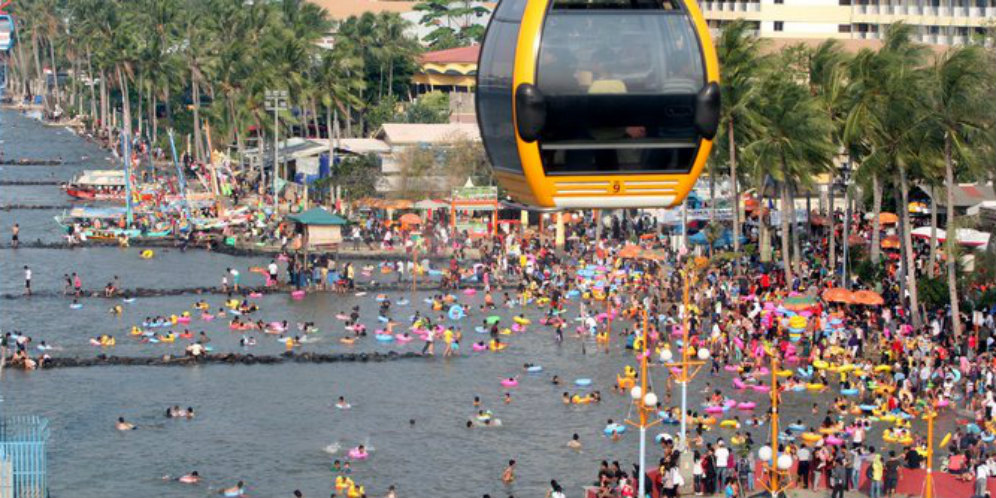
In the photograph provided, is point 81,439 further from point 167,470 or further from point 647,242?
point 647,242

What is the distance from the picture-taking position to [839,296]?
6450cm

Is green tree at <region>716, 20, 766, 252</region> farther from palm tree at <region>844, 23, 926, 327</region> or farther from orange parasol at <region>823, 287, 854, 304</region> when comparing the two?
orange parasol at <region>823, 287, 854, 304</region>

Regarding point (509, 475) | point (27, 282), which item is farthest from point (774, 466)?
point (27, 282)

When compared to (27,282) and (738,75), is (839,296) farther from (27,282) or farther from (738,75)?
(27,282)

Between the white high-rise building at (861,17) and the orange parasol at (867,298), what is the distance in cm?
6264

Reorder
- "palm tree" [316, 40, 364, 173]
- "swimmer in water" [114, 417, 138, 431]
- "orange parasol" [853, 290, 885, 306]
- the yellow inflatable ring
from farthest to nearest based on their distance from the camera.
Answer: "palm tree" [316, 40, 364, 173] < "orange parasol" [853, 290, 885, 306] < "swimmer in water" [114, 417, 138, 431] < the yellow inflatable ring

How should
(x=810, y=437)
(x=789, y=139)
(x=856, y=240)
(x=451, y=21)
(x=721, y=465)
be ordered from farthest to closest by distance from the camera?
1. (x=451, y=21)
2. (x=856, y=240)
3. (x=789, y=139)
4. (x=810, y=437)
5. (x=721, y=465)

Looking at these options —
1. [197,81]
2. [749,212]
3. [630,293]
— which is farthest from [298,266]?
[197,81]

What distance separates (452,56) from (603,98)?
406 ft

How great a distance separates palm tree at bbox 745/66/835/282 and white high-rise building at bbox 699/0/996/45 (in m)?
51.9

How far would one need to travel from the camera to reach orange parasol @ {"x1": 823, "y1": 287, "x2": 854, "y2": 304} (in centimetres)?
6425

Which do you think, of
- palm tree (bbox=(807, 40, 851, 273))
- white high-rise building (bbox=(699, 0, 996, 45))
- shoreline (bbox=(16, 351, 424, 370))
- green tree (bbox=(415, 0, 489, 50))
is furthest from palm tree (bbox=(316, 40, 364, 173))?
shoreline (bbox=(16, 351, 424, 370))

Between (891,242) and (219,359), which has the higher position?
(891,242)

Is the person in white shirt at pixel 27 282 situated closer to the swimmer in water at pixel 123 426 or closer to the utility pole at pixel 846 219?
the swimmer in water at pixel 123 426
